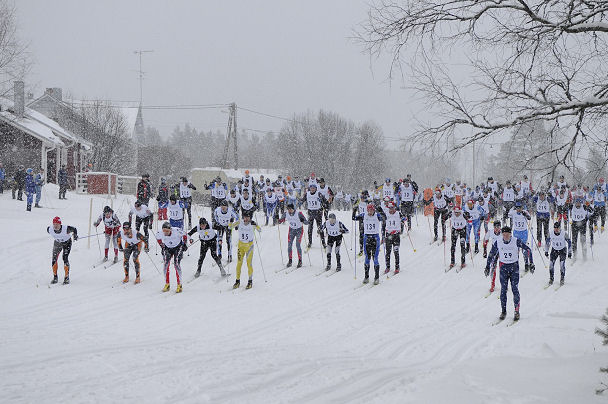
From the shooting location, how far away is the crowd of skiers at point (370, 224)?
14.6 meters

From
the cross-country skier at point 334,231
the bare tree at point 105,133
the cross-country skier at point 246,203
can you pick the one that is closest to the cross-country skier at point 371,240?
the cross-country skier at point 334,231

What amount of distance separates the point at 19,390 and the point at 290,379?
3.76 meters

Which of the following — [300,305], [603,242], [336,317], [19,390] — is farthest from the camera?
[603,242]

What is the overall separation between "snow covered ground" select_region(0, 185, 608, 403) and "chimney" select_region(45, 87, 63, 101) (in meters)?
39.0

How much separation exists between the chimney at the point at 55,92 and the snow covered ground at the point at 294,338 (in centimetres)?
3900

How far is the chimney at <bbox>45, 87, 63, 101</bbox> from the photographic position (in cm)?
5238

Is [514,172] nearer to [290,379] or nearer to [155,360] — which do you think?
[290,379]

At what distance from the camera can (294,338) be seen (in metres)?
10.5

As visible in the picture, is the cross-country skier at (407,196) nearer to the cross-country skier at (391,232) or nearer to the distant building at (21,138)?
the cross-country skier at (391,232)

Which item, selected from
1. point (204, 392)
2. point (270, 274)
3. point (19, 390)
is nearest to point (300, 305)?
point (270, 274)

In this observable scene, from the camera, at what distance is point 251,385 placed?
7777 mm

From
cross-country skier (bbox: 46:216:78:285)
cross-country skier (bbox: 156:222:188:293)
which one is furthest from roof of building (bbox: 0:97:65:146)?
cross-country skier (bbox: 156:222:188:293)

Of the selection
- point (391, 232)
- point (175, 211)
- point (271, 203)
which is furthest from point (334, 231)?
point (271, 203)

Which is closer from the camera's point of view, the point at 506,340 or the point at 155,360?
the point at 155,360
